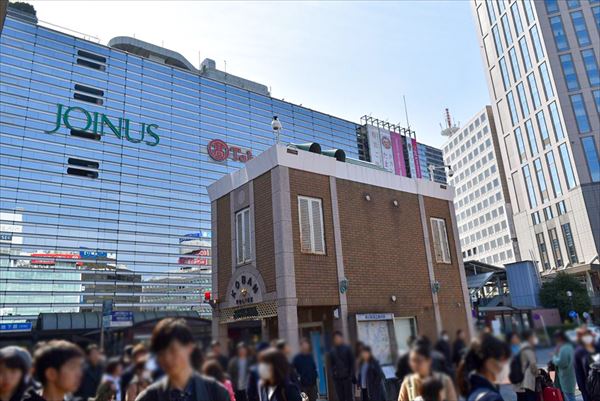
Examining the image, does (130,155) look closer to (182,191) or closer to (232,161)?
(182,191)

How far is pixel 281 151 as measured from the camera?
48.5 feet

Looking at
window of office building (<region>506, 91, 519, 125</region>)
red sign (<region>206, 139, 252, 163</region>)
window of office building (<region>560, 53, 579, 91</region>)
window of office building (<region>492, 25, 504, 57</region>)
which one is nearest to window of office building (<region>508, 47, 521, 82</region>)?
window of office building (<region>506, 91, 519, 125</region>)

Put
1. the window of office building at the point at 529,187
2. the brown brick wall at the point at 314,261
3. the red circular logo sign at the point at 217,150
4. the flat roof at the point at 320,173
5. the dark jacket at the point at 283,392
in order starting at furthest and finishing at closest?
the red circular logo sign at the point at 217,150, the window of office building at the point at 529,187, the flat roof at the point at 320,173, the brown brick wall at the point at 314,261, the dark jacket at the point at 283,392

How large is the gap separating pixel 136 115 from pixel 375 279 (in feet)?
272

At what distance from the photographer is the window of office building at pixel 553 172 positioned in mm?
67562

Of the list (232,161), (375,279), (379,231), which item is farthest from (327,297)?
(232,161)

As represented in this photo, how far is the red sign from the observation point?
94.4 metres

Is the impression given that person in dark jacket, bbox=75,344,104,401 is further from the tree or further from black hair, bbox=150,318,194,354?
the tree

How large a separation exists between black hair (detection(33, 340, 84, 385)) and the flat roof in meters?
12.3

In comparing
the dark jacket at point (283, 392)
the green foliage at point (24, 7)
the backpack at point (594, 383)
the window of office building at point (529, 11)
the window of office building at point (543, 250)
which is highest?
the green foliage at point (24, 7)

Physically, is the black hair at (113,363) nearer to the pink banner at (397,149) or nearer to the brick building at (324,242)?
the brick building at (324,242)

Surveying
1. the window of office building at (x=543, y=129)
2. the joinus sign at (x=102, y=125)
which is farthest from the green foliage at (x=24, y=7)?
the window of office building at (x=543, y=129)

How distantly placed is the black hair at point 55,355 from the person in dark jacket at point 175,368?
0.49m

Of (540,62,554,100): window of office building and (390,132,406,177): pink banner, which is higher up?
(390,132,406,177): pink banner
